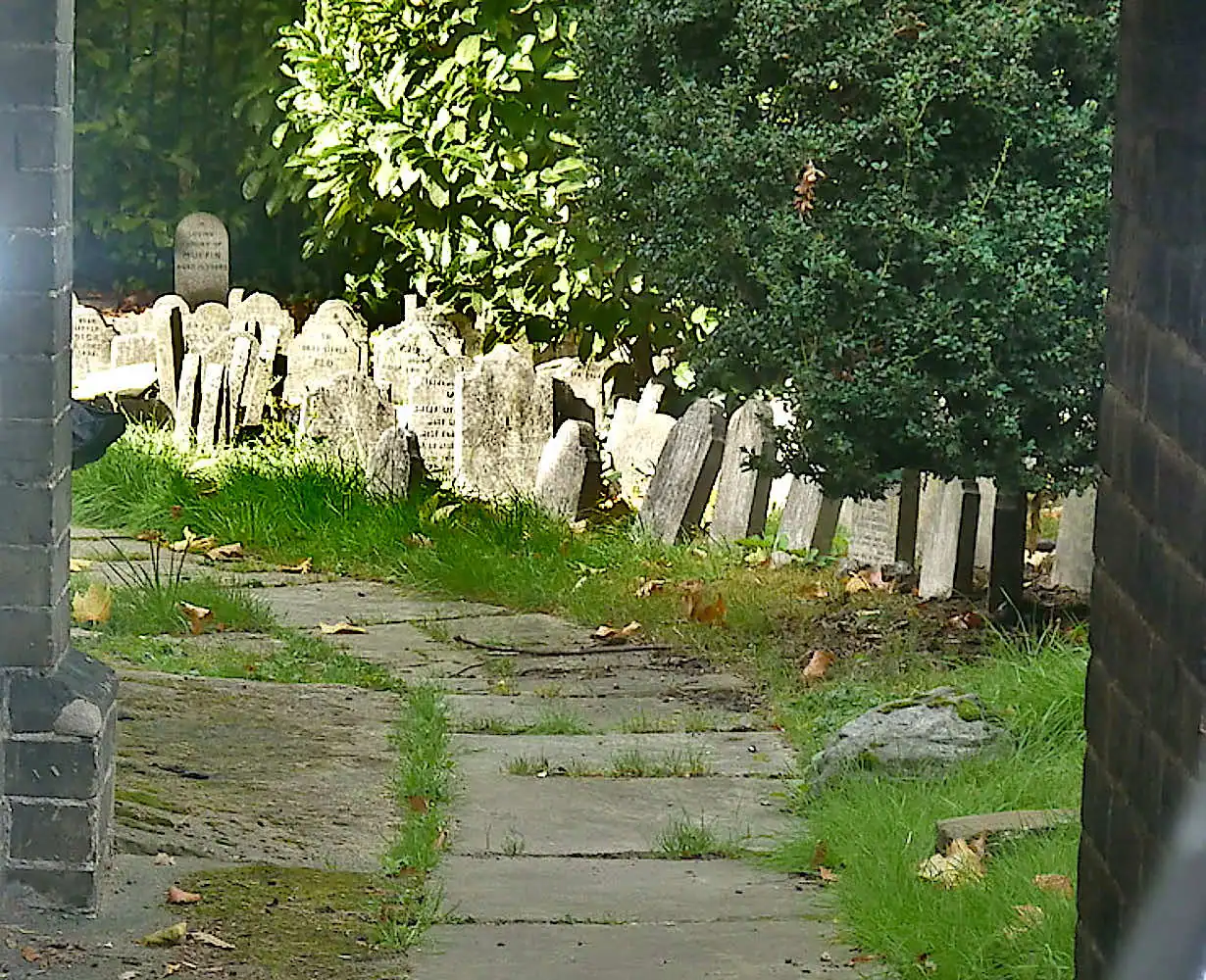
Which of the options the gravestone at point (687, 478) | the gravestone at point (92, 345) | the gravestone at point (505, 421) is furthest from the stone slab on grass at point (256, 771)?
the gravestone at point (92, 345)

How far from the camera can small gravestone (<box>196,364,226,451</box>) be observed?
10.5m

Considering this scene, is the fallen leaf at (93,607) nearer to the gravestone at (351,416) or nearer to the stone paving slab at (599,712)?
the stone paving slab at (599,712)

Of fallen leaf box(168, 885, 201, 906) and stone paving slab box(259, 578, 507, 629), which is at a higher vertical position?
fallen leaf box(168, 885, 201, 906)

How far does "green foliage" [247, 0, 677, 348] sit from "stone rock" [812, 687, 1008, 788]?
4.87 metres

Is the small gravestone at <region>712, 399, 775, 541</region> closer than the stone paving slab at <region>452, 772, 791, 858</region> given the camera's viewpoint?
No

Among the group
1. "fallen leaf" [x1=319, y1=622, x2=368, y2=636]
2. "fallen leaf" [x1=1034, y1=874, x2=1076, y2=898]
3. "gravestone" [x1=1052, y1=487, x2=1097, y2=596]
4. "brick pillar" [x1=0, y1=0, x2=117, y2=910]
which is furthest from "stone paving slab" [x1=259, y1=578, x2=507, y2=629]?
"fallen leaf" [x1=1034, y1=874, x2=1076, y2=898]

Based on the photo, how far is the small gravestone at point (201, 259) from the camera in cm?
1227

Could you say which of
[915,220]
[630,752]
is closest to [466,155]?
[915,220]

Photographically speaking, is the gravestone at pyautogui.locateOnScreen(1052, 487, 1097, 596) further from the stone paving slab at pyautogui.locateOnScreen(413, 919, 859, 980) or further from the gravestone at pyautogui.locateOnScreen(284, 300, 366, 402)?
the gravestone at pyautogui.locateOnScreen(284, 300, 366, 402)

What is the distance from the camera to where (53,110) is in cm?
388

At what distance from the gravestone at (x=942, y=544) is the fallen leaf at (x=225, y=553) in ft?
9.84

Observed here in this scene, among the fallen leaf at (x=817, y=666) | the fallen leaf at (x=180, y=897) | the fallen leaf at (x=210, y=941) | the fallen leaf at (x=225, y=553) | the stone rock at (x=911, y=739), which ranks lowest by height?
the fallen leaf at (x=225, y=553)

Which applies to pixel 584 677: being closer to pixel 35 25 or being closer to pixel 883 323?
pixel 883 323

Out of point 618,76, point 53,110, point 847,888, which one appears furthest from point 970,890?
point 618,76
